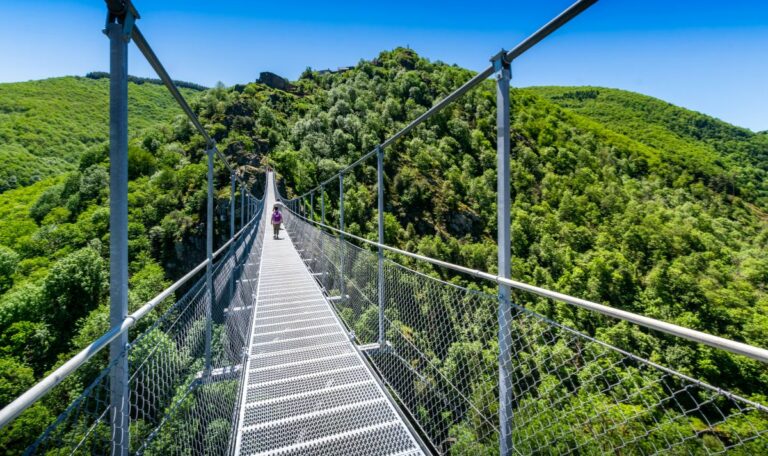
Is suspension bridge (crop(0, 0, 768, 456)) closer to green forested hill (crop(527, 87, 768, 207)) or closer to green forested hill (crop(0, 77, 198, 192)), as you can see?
green forested hill (crop(0, 77, 198, 192))

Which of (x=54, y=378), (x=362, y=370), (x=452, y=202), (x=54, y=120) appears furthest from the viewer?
(x=54, y=120)

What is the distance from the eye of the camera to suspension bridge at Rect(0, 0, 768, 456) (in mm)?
931

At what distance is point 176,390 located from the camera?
178 cm

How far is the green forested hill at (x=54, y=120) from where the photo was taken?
1935 inches

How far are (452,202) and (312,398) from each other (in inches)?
2035

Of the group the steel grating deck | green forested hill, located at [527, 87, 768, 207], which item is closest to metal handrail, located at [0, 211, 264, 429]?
the steel grating deck

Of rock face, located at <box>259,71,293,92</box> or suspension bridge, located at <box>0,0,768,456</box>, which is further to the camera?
rock face, located at <box>259,71,293,92</box>

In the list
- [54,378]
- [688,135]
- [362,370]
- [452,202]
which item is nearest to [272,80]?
[452,202]

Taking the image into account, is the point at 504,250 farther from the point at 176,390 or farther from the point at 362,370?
the point at 362,370

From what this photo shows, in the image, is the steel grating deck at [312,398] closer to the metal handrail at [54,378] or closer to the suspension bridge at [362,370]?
the suspension bridge at [362,370]

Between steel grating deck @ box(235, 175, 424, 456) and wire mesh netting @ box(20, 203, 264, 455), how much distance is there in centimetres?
16

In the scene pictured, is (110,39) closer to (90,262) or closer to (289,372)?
(289,372)

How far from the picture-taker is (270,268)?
645 cm

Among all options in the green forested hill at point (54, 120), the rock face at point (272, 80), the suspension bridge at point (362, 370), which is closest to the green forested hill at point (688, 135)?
the rock face at point (272, 80)
